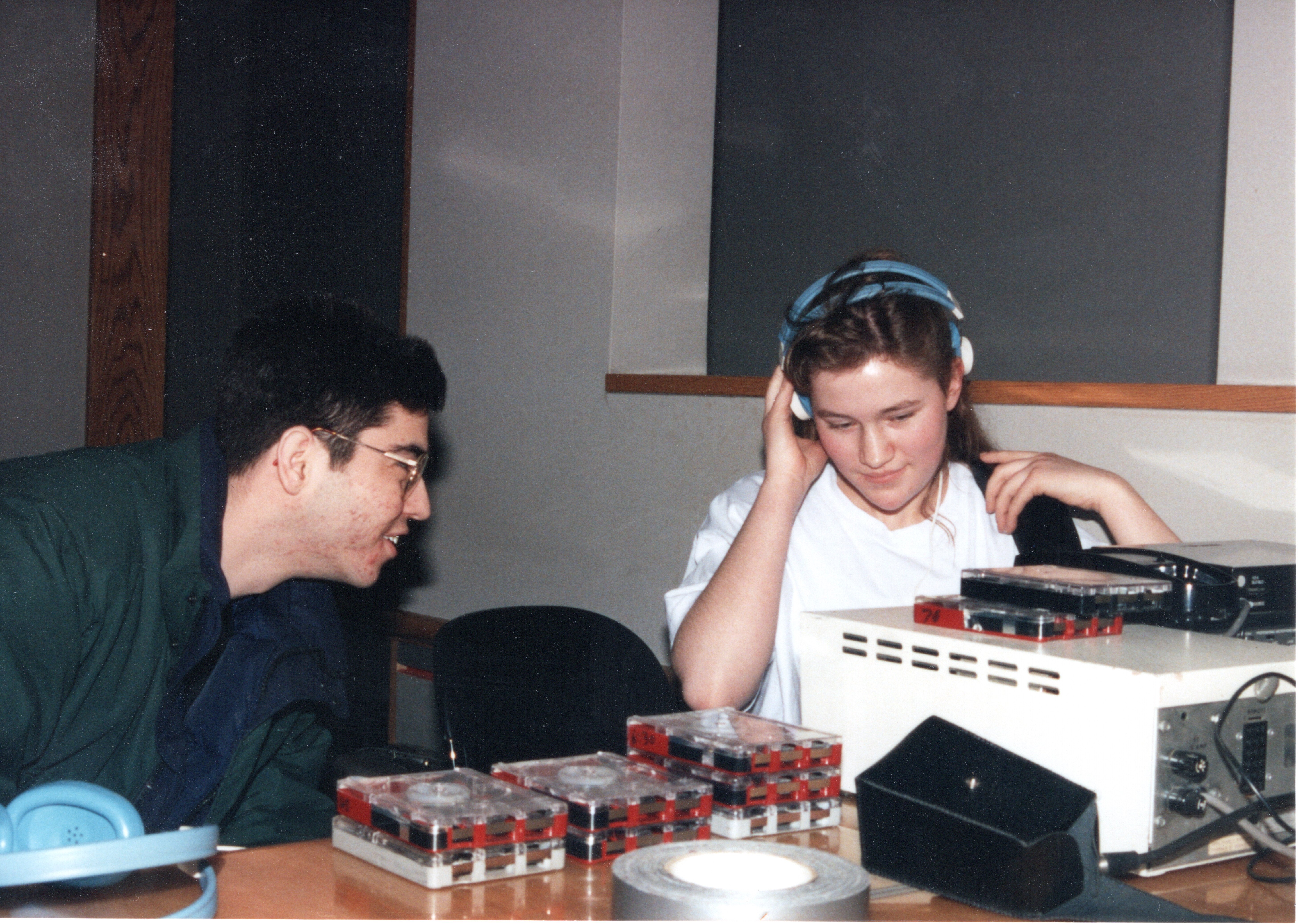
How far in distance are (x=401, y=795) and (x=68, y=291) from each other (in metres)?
2.44

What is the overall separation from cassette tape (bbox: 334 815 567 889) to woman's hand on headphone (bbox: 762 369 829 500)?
0.79 m

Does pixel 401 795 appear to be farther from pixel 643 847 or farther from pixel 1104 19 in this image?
pixel 1104 19

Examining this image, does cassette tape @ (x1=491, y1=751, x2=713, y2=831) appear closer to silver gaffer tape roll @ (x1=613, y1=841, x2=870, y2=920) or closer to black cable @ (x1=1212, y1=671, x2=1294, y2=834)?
silver gaffer tape roll @ (x1=613, y1=841, x2=870, y2=920)

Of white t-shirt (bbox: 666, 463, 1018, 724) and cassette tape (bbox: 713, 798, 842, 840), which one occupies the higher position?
white t-shirt (bbox: 666, 463, 1018, 724)

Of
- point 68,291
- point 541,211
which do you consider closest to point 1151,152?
point 541,211

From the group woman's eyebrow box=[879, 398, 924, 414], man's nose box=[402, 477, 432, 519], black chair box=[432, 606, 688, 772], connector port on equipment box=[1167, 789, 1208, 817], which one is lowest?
black chair box=[432, 606, 688, 772]

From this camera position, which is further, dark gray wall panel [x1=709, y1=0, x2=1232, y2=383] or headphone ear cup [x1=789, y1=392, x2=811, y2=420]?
dark gray wall panel [x1=709, y1=0, x2=1232, y2=383]

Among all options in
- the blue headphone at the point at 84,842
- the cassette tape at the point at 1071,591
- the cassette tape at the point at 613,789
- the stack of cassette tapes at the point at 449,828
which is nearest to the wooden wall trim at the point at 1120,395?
the cassette tape at the point at 1071,591

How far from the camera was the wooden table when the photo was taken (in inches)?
32.8

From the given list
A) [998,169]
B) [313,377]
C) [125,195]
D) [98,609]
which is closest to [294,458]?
[313,377]

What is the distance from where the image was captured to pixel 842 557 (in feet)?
5.62

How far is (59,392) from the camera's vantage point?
2.91 meters

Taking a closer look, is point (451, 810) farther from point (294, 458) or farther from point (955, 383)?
point (955, 383)

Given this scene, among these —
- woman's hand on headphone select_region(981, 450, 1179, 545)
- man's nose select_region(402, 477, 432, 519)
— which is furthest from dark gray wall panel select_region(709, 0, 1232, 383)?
man's nose select_region(402, 477, 432, 519)
